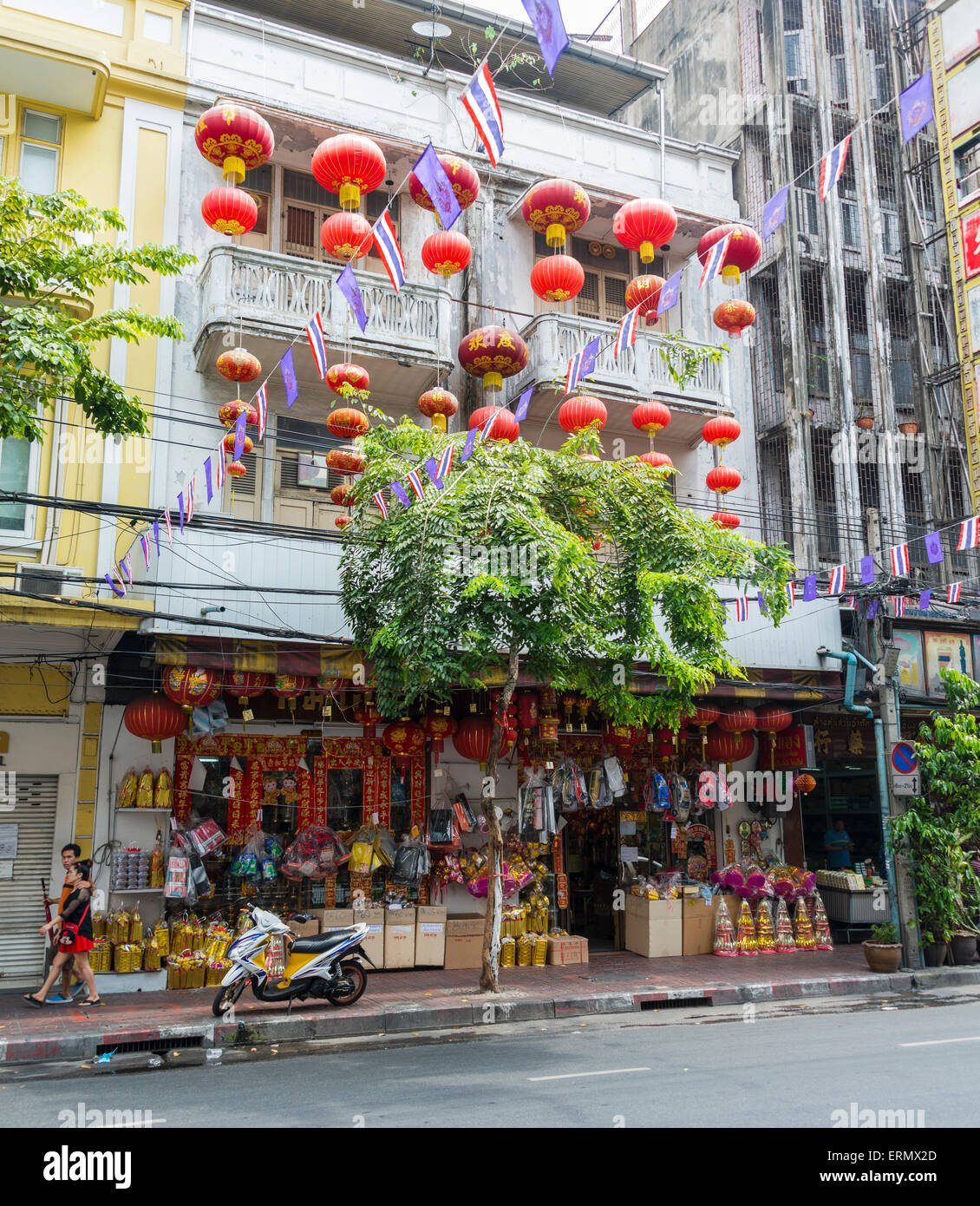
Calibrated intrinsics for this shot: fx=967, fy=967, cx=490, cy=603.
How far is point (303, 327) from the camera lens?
1403cm

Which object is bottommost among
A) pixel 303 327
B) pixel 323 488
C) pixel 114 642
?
pixel 114 642

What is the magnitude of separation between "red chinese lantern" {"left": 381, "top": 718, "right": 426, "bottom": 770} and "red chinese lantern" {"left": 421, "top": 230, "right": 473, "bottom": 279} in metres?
6.21

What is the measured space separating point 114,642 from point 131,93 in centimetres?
830

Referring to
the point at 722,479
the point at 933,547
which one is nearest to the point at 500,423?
the point at 722,479

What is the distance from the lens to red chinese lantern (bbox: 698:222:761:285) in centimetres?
1066

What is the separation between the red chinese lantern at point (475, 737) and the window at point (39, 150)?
9673 mm

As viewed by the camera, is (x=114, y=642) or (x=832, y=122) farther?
(x=832, y=122)

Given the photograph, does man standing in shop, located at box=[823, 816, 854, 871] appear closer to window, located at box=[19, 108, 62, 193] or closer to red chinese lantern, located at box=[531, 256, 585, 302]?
red chinese lantern, located at box=[531, 256, 585, 302]

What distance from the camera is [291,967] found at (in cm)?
1088

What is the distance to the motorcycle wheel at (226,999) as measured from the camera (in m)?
10.5

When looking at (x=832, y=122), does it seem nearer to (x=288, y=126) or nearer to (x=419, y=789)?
(x=288, y=126)

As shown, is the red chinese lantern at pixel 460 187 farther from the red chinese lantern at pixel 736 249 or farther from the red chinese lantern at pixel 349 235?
the red chinese lantern at pixel 736 249

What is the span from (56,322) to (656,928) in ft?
39.3

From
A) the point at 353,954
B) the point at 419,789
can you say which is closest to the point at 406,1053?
the point at 353,954
